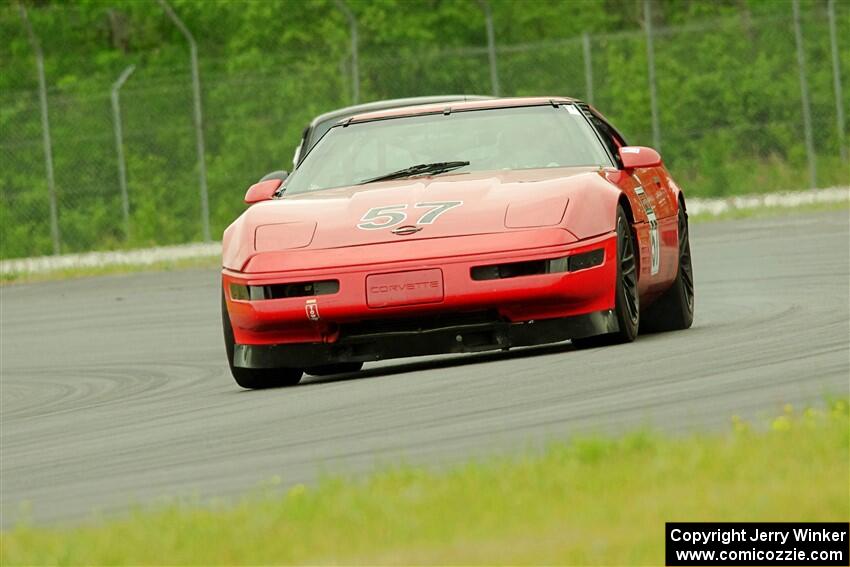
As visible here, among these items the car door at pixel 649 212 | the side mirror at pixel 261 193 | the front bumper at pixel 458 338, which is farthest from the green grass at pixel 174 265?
the front bumper at pixel 458 338

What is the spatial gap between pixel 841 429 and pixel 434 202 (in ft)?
12.5

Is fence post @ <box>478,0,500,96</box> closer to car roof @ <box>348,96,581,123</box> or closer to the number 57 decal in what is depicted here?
car roof @ <box>348,96,581,123</box>

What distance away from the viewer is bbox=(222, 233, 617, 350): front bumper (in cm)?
903

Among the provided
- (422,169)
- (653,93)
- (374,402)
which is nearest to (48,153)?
(653,93)

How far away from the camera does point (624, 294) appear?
30.9 ft

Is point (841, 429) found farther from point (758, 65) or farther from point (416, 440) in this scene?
point (758, 65)

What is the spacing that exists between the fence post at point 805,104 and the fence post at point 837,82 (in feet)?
1.25

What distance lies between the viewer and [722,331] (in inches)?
405

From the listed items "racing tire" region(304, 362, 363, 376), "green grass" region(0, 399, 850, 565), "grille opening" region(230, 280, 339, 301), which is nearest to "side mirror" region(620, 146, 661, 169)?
"racing tire" region(304, 362, 363, 376)

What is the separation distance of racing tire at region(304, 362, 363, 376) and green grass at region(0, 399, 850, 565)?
4.51m

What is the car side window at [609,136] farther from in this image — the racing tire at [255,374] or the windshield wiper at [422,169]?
the racing tire at [255,374]

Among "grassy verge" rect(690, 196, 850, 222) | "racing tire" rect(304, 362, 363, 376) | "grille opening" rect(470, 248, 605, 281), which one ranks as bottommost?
"grassy verge" rect(690, 196, 850, 222)

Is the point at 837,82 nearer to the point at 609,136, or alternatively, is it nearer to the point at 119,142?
the point at 119,142

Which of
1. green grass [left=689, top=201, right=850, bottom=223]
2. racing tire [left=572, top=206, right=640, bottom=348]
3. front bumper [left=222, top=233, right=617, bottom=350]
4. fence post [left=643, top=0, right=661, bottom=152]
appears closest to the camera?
front bumper [left=222, top=233, right=617, bottom=350]
